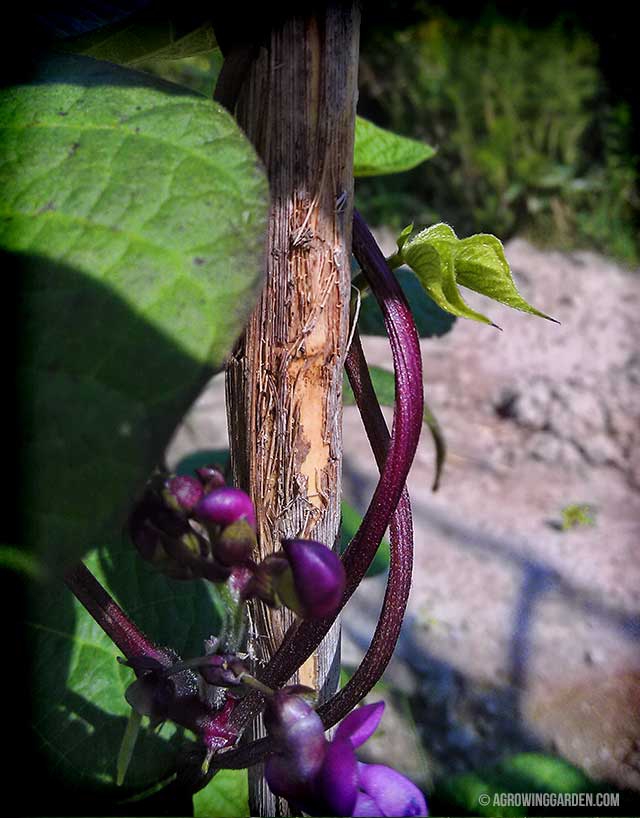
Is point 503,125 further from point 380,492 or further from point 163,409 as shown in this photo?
point 163,409

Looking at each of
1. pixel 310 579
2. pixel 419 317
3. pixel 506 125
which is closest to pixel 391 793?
pixel 310 579

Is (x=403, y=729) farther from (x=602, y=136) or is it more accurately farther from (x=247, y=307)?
(x=602, y=136)

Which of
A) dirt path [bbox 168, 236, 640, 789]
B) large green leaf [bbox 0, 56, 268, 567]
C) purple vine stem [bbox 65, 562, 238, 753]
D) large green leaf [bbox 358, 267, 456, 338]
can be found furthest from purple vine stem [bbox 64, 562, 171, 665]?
dirt path [bbox 168, 236, 640, 789]

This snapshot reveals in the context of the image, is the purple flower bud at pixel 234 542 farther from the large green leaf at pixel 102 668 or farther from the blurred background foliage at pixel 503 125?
the blurred background foliage at pixel 503 125

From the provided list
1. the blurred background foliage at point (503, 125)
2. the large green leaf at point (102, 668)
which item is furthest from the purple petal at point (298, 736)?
the blurred background foliage at point (503, 125)

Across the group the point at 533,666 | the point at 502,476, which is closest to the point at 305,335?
the point at 533,666

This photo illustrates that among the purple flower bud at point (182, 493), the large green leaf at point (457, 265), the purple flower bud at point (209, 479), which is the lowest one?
the purple flower bud at point (209, 479)

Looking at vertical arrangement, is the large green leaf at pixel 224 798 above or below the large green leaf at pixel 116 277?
below
